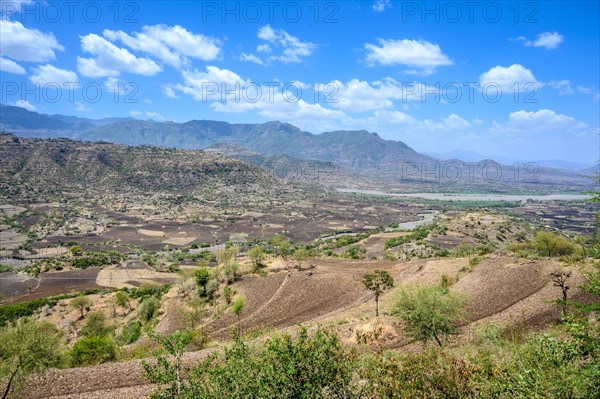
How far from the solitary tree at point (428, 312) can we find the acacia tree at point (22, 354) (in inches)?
693

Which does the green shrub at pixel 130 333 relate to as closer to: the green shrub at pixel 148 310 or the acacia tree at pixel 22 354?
the green shrub at pixel 148 310

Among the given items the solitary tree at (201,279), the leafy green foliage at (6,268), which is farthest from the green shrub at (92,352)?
the leafy green foliage at (6,268)

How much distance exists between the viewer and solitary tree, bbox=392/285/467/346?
18.2m

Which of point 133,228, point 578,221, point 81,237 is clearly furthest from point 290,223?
point 578,221

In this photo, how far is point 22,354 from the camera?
674 inches

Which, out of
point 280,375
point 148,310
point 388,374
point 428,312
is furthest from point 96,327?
point 388,374

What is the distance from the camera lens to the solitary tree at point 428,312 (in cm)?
1816

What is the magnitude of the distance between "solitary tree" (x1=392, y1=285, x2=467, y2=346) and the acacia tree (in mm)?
17604

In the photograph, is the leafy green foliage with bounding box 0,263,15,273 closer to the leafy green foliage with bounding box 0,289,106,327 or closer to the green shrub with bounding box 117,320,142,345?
the leafy green foliage with bounding box 0,289,106,327

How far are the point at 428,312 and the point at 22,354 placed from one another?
19.2 metres

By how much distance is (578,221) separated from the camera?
170 meters

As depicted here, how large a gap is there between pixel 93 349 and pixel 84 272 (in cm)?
7614

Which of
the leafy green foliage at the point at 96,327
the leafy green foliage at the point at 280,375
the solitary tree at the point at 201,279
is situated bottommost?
the leafy green foliage at the point at 96,327

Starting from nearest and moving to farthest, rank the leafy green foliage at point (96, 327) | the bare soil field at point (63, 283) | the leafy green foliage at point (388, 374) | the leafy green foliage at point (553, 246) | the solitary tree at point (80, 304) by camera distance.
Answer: the leafy green foliage at point (388, 374), the leafy green foliage at point (96, 327), the leafy green foliage at point (553, 246), the solitary tree at point (80, 304), the bare soil field at point (63, 283)
